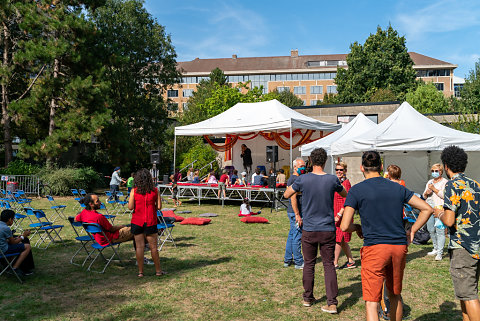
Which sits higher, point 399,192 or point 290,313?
point 399,192

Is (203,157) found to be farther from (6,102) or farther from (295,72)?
(295,72)

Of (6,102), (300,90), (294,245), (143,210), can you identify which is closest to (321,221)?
(294,245)

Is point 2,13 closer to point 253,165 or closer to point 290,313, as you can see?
point 253,165

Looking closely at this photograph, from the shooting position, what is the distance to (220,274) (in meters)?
5.64

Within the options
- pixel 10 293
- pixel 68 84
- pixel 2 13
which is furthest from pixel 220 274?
pixel 2 13

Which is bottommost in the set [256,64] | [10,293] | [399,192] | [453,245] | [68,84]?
[10,293]

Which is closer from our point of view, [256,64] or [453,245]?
[453,245]

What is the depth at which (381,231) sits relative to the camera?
3066 mm

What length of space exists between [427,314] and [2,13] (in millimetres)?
21420

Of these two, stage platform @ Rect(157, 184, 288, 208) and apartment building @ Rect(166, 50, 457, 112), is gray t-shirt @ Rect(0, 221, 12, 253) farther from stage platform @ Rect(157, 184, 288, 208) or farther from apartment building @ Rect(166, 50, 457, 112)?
apartment building @ Rect(166, 50, 457, 112)

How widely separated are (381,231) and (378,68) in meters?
38.1

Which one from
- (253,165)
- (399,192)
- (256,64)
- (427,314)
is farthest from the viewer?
(256,64)

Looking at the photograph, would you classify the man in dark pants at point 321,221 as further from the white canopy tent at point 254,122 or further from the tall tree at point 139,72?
the tall tree at point 139,72

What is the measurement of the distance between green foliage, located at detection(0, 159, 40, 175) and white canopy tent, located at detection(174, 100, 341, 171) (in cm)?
795
